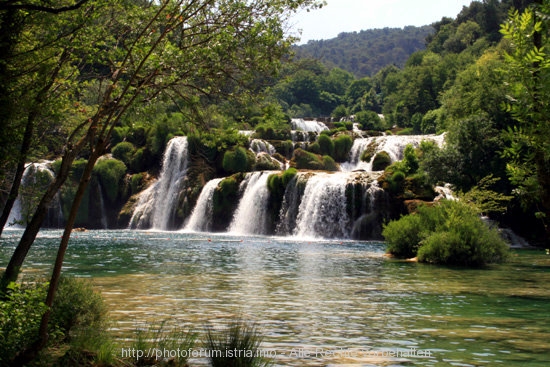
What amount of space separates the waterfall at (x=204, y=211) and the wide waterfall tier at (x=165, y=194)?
201 cm

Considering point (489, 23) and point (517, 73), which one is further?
point (489, 23)

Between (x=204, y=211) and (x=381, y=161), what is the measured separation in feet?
50.1

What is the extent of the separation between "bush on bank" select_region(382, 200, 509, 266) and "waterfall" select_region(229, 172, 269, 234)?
1873cm

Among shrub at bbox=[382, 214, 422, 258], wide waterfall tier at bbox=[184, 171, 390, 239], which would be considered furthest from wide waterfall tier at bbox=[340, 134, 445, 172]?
shrub at bbox=[382, 214, 422, 258]

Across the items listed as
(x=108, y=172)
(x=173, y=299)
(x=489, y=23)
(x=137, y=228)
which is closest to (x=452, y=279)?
(x=173, y=299)

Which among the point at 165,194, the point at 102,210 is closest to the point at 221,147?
the point at 165,194

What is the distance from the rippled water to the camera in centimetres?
965

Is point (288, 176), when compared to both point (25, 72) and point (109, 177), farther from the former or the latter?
point (25, 72)

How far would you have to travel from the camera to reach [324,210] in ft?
132

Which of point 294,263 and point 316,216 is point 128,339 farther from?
point 316,216

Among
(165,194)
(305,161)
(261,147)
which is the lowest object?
(165,194)

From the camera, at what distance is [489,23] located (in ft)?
317

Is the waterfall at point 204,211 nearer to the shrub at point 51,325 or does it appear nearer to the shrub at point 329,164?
the shrub at point 329,164

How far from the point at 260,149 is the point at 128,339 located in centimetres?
4432
